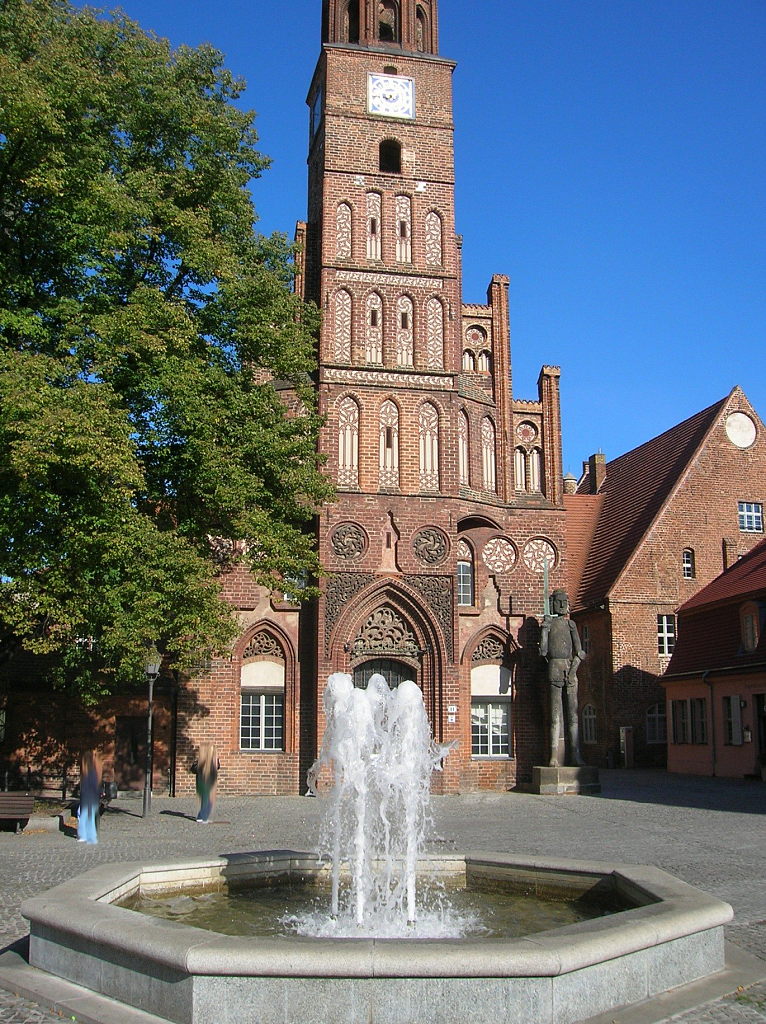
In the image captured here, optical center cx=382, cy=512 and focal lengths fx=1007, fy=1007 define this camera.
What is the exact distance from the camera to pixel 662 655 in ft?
108

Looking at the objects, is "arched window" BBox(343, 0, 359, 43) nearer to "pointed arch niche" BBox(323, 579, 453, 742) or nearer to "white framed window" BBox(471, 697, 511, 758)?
"pointed arch niche" BBox(323, 579, 453, 742)

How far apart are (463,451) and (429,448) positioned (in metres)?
1.19

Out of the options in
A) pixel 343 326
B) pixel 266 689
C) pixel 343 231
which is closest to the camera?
pixel 266 689

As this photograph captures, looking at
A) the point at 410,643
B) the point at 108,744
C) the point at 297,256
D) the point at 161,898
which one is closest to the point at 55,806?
the point at 108,744

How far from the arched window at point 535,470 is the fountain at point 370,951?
19.0m

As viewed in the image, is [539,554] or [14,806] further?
[539,554]

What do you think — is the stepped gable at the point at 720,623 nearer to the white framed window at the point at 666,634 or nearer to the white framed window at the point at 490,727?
the white framed window at the point at 666,634

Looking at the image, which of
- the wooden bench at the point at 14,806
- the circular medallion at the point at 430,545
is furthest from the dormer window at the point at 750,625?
the wooden bench at the point at 14,806

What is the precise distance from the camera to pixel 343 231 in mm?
27625

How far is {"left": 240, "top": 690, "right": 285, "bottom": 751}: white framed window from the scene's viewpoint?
25.5 meters

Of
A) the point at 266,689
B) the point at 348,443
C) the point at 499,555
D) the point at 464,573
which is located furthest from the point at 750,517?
the point at 266,689

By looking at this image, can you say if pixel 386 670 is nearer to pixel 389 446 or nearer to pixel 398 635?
pixel 398 635

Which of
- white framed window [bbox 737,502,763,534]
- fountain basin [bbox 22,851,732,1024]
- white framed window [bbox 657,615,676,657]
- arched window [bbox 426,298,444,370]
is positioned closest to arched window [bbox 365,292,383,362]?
arched window [bbox 426,298,444,370]

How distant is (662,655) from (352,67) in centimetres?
2044
